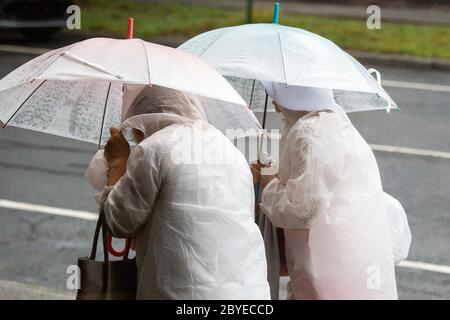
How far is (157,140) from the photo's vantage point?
3.36 m

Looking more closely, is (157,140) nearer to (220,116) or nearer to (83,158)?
(220,116)

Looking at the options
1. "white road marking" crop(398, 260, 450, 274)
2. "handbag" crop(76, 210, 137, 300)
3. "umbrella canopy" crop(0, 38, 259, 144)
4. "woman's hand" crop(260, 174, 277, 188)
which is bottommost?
"white road marking" crop(398, 260, 450, 274)

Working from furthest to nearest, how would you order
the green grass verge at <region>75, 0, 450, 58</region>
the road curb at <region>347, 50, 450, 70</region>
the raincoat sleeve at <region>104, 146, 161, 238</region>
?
the green grass verge at <region>75, 0, 450, 58</region>, the road curb at <region>347, 50, 450, 70</region>, the raincoat sleeve at <region>104, 146, 161, 238</region>

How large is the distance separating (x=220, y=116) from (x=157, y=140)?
725 millimetres

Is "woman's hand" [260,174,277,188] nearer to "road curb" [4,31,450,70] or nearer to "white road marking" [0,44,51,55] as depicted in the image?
"white road marking" [0,44,51,55]

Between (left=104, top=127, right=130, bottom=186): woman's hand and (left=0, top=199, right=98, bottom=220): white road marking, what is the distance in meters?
4.26

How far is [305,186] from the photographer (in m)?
3.71

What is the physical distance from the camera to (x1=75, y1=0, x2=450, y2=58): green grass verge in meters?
14.2

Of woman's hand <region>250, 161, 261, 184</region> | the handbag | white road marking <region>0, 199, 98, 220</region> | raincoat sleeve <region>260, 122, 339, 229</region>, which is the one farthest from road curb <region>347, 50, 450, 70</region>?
the handbag

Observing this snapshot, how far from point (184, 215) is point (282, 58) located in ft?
3.08

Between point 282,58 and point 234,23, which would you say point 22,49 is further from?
point 282,58

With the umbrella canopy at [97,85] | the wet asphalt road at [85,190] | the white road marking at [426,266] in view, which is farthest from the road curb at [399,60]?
the umbrella canopy at [97,85]

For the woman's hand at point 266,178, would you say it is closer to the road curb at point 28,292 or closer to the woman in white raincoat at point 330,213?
the woman in white raincoat at point 330,213

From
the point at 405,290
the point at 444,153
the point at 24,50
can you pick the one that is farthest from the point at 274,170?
the point at 24,50
